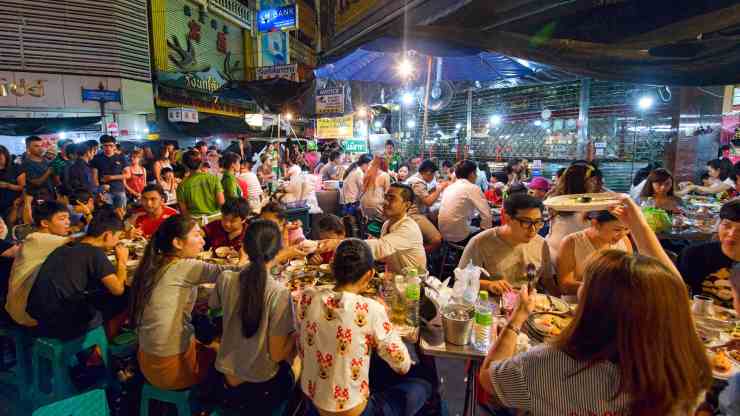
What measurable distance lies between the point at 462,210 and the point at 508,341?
12.1 feet

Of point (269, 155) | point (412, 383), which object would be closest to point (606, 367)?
point (412, 383)

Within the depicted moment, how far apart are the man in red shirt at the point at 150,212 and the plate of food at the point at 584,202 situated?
432 centimetres

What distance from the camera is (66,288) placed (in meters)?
2.79

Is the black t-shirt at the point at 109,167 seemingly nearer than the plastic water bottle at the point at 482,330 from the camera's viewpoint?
No

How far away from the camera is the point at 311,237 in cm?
710

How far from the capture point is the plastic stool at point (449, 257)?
18.1 feet

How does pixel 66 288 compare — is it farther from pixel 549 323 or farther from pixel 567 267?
pixel 567 267

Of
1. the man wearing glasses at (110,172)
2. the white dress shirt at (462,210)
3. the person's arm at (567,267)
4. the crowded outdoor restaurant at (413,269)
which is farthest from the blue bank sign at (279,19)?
the person's arm at (567,267)

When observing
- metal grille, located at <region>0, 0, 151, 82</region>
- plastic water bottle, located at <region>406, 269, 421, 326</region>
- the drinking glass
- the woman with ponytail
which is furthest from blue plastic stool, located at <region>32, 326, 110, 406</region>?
metal grille, located at <region>0, 0, 151, 82</region>

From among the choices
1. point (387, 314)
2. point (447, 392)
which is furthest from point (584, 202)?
point (447, 392)

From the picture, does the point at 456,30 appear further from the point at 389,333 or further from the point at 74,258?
the point at 74,258

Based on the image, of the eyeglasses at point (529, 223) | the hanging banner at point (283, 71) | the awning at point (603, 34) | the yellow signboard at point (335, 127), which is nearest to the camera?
the awning at point (603, 34)

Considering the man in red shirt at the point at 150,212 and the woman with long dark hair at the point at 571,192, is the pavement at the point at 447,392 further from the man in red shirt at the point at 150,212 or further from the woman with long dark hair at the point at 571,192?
the man in red shirt at the point at 150,212

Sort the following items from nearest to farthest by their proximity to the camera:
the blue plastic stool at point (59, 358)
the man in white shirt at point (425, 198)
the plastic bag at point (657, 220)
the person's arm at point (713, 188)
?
1. the blue plastic stool at point (59, 358)
2. the plastic bag at point (657, 220)
3. the man in white shirt at point (425, 198)
4. the person's arm at point (713, 188)
